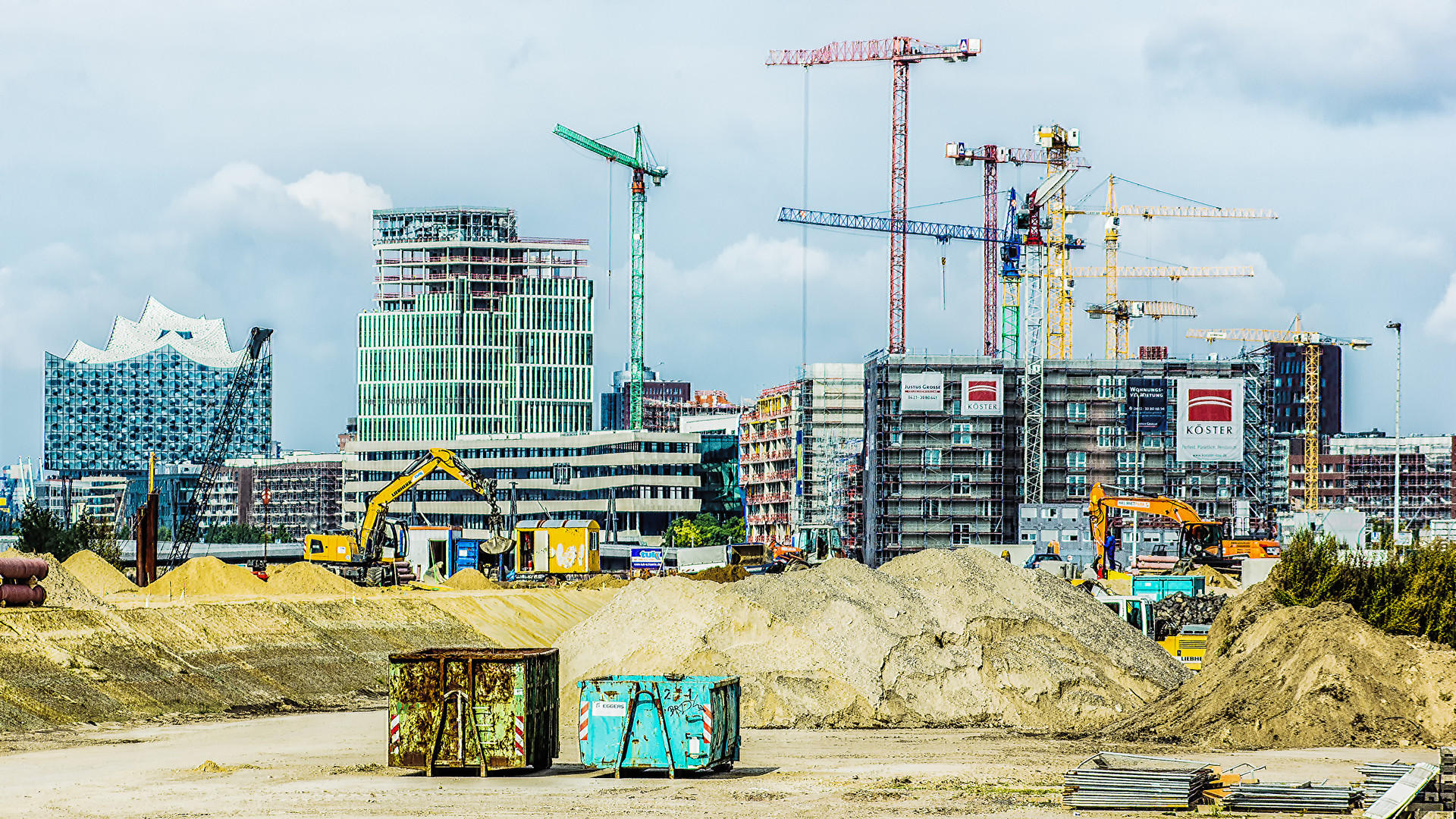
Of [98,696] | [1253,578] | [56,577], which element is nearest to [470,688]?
[98,696]

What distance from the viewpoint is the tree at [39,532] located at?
11450cm

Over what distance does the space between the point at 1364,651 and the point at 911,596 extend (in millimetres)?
13144

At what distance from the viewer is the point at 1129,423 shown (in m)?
146

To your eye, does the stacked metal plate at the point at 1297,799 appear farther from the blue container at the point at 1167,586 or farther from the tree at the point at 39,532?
the tree at the point at 39,532

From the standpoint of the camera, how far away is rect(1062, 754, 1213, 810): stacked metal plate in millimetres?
28969

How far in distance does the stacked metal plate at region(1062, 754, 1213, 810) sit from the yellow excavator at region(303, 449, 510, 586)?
190 feet

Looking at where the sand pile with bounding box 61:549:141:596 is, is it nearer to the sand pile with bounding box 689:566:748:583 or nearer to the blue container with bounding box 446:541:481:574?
the blue container with bounding box 446:541:481:574

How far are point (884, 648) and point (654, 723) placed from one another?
46.1 feet

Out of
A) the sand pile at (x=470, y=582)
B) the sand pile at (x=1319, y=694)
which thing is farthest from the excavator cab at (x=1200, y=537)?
the sand pile at (x=1319, y=694)

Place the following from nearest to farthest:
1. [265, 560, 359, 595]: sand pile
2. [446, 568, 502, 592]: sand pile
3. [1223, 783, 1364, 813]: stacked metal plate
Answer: [1223, 783, 1364, 813]: stacked metal plate, [265, 560, 359, 595]: sand pile, [446, 568, 502, 592]: sand pile

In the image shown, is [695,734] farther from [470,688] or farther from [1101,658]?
[1101,658]

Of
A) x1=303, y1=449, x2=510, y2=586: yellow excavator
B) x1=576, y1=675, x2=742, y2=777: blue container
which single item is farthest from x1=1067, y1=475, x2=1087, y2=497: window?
x1=576, y1=675, x2=742, y2=777: blue container

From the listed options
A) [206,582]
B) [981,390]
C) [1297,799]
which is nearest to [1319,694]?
[1297,799]

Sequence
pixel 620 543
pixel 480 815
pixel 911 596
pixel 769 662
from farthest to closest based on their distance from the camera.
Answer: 1. pixel 620 543
2. pixel 911 596
3. pixel 769 662
4. pixel 480 815
